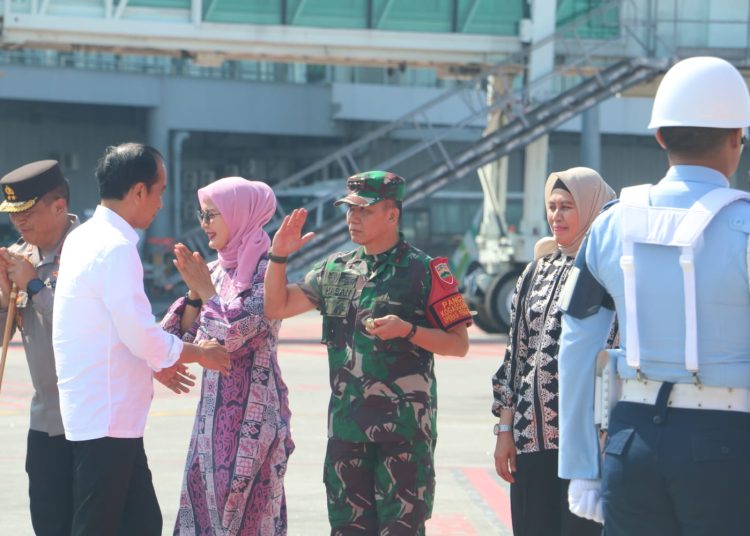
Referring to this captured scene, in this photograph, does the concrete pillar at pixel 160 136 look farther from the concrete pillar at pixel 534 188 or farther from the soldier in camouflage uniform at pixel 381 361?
the soldier in camouflage uniform at pixel 381 361

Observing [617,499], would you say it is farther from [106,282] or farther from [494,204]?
[494,204]

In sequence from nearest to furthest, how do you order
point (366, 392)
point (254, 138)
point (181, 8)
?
point (366, 392) → point (181, 8) → point (254, 138)

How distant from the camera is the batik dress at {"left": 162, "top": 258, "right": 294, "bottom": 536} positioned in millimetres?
5637

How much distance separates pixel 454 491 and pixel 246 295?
3.45 meters

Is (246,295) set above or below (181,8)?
below

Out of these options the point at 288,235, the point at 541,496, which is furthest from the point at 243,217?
the point at 541,496

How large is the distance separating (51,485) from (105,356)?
0.72 metres

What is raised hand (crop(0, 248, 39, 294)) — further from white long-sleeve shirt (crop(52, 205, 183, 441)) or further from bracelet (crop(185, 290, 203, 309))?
bracelet (crop(185, 290, 203, 309))

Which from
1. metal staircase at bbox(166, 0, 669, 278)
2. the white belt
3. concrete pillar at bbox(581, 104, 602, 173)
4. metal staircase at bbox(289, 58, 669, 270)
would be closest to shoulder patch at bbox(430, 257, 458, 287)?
the white belt

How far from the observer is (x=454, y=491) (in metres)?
8.69

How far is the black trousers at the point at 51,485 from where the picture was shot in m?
5.36

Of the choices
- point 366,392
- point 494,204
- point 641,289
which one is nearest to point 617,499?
point 641,289

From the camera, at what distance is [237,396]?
5719 millimetres

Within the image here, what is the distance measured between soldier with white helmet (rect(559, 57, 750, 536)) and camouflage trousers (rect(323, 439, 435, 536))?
1660 mm
